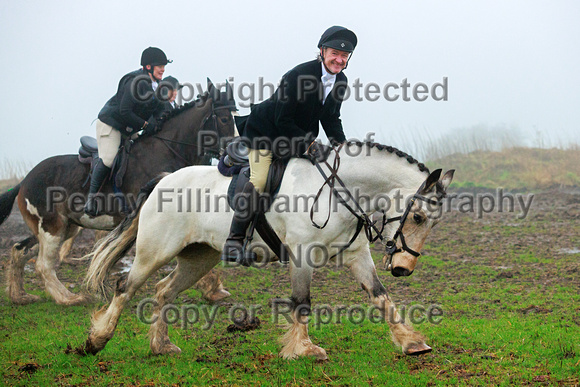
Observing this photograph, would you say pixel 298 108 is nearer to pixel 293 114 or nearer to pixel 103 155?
pixel 293 114

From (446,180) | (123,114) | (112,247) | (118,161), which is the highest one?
(123,114)

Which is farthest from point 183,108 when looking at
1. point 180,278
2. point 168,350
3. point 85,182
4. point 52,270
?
point 168,350

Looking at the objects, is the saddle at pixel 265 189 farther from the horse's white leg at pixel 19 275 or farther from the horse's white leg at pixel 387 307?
the horse's white leg at pixel 19 275

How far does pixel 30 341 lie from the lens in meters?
6.28

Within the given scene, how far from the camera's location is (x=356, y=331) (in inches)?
243

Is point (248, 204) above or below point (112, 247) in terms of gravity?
above

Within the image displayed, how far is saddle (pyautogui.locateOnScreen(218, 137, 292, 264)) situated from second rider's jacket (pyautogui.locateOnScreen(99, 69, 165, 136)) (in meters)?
2.86

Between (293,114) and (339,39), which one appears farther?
(293,114)

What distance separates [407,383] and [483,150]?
17931 millimetres

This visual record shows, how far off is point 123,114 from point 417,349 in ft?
16.5

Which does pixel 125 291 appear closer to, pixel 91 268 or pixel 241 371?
pixel 91 268

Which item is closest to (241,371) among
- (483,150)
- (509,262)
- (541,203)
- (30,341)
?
(30,341)

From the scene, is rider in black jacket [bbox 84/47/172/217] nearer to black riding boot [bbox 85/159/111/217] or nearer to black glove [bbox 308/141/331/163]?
black riding boot [bbox 85/159/111/217]

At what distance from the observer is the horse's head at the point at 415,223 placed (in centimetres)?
469
